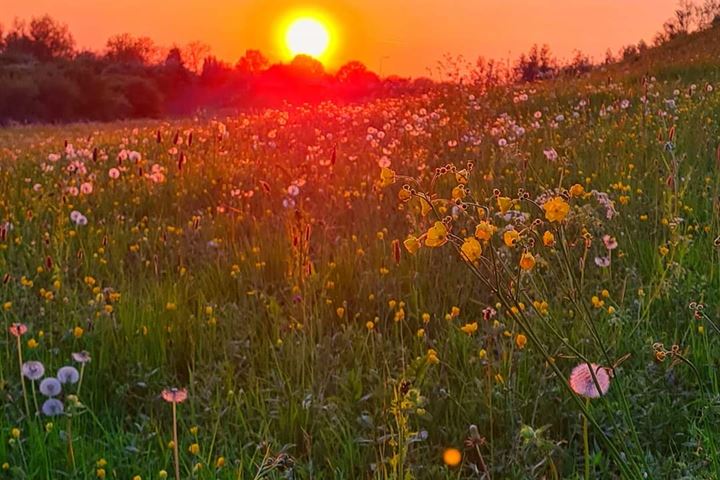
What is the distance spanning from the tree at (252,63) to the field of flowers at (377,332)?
149 feet

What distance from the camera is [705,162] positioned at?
4336mm

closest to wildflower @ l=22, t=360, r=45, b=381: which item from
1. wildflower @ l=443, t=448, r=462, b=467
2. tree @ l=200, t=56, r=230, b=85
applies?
wildflower @ l=443, t=448, r=462, b=467

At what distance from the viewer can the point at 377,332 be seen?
2.68 meters

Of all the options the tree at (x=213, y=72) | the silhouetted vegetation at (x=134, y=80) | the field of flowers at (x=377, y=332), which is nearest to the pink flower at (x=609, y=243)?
the field of flowers at (x=377, y=332)

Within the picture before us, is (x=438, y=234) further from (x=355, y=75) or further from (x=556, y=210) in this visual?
(x=355, y=75)

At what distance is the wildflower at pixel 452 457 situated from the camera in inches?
74.6

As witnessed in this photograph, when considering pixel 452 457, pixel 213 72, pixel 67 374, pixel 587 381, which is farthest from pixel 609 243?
pixel 213 72

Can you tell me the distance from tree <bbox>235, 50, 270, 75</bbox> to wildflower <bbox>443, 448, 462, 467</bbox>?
48.0 m

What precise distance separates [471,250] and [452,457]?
0.99 m

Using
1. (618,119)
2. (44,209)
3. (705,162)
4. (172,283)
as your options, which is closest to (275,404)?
(172,283)

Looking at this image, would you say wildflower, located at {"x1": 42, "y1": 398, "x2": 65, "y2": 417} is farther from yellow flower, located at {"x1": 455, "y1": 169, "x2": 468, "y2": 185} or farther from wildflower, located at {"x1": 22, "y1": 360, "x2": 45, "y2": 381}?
yellow flower, located at {"x1": 455, "y1": 169, "x2": 468, "y2": 185}

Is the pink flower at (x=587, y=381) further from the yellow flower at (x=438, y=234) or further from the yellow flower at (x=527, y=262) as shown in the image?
the yellow flower at (x=438, y=234)

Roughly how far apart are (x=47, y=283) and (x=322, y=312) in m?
1.46

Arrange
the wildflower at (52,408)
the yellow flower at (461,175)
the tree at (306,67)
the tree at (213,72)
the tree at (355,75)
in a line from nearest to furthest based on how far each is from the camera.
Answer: the yellow flower at (461,175)
the wildflower at (52,408)
the tree at (355,75)
the tree at (306,67)
the tree at (213,72)
